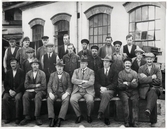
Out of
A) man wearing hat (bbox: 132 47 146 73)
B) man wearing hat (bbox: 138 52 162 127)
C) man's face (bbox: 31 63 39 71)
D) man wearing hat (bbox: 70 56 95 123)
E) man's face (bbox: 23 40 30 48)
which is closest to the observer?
man wearing hat (bbox: 138 52 162 127)

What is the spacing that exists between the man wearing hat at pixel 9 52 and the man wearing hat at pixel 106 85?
63.7 inches

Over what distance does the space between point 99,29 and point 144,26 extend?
0.79m

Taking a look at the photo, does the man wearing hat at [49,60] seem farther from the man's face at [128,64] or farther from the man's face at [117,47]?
the man's face at [128,64]

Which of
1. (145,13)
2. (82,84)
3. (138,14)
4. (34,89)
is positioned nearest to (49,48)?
(34,89)

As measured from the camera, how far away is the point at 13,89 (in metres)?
3.20

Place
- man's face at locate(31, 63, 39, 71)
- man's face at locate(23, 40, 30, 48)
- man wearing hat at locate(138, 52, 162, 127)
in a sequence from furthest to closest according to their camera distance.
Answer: man's face at locate(23, 40, 30, 48) < man's face at locate(31, 63, 39, 71) < man wearing hat at locate(138, 52, 162, 127)

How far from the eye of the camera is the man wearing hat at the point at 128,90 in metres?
2.85

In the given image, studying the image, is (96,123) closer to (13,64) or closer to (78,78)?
(78,78)

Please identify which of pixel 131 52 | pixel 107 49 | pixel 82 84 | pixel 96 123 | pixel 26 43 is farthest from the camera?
pixel 26 43

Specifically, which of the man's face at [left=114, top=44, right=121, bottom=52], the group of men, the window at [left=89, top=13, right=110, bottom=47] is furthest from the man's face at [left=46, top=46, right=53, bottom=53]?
the man's face at [left=114, top=44, right=121, bottom=52]

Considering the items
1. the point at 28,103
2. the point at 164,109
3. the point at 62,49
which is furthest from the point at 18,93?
the point at 164,109

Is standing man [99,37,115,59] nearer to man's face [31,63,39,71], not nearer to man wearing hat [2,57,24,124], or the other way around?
man's face [31,63,39,71]

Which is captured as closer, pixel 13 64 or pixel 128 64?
pixel 128 64

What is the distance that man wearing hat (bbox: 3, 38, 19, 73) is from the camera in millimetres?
3234
